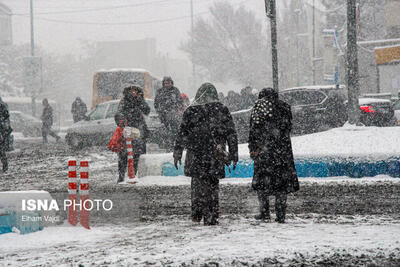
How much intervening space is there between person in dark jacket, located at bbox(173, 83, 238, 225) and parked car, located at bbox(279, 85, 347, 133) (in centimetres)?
902

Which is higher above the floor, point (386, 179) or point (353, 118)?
point (353, 118)

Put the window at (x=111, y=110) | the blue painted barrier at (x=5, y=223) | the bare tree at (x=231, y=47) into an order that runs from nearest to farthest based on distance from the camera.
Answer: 1. the blue painted barrier at (x=5, y=223)
2. the window at (x=111, y=110)
3. the bare tree at (x=231, y=47)

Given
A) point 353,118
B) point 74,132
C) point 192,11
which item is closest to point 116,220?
point 353,118

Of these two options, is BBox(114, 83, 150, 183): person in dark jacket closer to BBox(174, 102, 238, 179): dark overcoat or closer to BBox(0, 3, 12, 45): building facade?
BBox(174, 102, 238, 179): dark overcoat

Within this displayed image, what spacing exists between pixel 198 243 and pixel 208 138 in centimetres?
158

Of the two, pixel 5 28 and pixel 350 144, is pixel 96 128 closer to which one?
pixel 350 144

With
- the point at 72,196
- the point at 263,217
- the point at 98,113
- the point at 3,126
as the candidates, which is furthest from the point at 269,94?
the point at 98,113

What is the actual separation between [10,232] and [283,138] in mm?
3279

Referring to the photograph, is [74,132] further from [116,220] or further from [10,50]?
[10,50]

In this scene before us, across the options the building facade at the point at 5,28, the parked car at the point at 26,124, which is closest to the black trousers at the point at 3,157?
the parked car at the point at 26,124

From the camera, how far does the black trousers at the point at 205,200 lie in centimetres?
649

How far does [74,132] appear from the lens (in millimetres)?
18578

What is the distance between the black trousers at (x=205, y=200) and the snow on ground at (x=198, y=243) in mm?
158

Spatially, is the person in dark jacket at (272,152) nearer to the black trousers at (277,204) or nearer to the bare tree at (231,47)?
the black trousers at (277,204)
